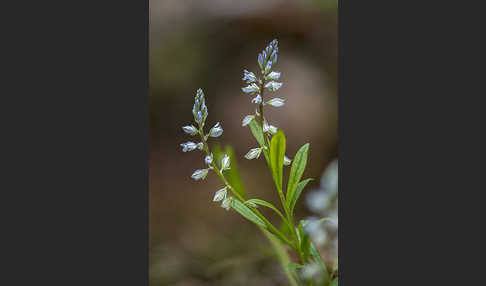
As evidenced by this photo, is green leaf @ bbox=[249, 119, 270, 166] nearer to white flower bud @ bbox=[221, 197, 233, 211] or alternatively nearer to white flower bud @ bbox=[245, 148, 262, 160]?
white flower bud @ bbox=[245, 148, 262, 160]

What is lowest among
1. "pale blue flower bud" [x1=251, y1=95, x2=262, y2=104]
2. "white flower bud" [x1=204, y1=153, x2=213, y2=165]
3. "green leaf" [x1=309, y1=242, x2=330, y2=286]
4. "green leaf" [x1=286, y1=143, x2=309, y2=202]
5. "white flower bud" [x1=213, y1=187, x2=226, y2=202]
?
"green leaf" [x1=309, y1=242, x2=330, y2=286]

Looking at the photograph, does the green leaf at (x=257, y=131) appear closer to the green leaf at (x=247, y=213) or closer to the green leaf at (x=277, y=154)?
the green leaf at (x=277, y=154)

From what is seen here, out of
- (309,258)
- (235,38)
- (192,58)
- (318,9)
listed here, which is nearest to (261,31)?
(235,38)

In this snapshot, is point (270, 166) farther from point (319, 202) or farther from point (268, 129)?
point (319, 202)

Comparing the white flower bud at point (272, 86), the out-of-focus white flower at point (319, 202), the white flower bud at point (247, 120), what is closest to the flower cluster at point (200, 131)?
the white flower bud at point (247, 120)

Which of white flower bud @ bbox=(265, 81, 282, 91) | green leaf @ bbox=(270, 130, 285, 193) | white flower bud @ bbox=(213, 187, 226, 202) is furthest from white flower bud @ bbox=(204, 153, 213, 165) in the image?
white flower bud @ bbox=(265, 81, 282, 91)

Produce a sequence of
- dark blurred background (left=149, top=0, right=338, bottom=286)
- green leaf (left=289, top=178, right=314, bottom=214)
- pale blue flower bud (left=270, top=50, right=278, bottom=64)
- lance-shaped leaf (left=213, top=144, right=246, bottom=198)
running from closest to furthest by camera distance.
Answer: pale blue flower bud (left=270, top=50, right=278, bottom=64)
green leaf (left=289, top=178, right=314, bottom=214)
lance-shaped leaf (left=213, top=144, right=246, bottom=198)
dark blurred background (left=149, top=0, right=338, bottom=286)

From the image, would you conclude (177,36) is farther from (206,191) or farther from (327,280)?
(327,280)

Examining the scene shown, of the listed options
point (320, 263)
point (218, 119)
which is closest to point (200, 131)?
point (320, 263)
